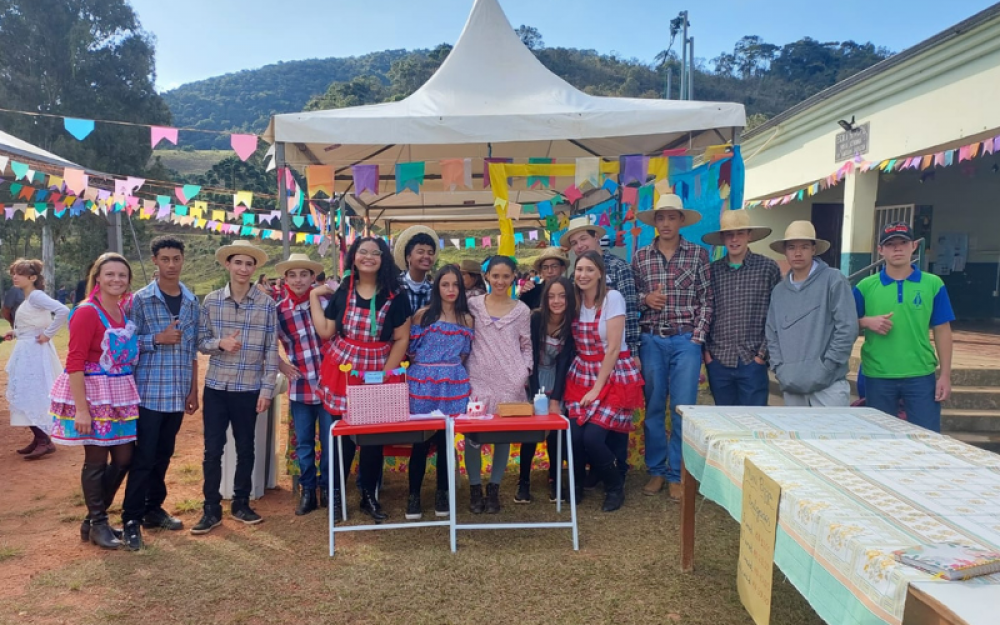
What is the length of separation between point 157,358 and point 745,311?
3.35 meters

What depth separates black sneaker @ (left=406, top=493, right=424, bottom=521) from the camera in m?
3.58

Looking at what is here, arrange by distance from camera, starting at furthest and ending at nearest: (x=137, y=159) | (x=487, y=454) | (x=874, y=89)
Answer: (x=137, y=159), (x=874, y=89), (x=487, y=454)

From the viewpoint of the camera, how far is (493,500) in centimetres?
375

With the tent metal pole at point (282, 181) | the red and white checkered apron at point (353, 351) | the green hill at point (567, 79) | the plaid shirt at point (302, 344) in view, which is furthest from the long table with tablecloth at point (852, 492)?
the green hill at point (567, 79)

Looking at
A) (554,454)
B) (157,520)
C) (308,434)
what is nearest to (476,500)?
(554,454)

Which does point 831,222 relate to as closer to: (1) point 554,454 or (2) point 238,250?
(1) point 554,454

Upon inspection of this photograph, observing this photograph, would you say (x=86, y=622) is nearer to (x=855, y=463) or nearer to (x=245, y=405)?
(x=245, y=405)

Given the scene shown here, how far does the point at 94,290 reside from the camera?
313 cm

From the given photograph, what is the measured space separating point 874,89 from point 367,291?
8.18 metres

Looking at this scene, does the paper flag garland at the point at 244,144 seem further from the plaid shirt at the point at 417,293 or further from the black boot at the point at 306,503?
the black boot at the point at 306,503

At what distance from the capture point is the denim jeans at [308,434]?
380cm

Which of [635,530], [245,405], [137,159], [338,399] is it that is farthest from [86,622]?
[137,159]

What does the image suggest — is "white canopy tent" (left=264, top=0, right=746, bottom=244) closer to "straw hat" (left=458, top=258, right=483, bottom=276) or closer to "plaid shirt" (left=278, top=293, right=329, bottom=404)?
"straw hat" (left=458, top=258, right=483, bottom=276)

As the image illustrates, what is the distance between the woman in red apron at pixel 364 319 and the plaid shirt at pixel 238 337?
1.01 feet
